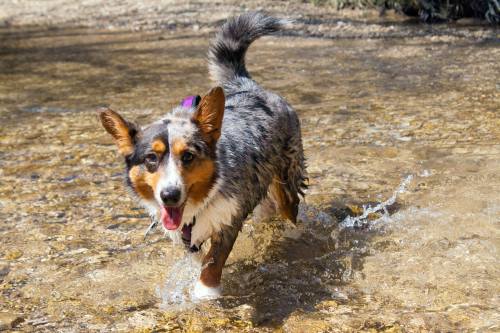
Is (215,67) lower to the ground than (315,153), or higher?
higher

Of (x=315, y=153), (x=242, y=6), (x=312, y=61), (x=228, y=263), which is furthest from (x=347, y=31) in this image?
(x=228, y=263)

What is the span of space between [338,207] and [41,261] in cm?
226

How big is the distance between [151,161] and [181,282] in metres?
0.99

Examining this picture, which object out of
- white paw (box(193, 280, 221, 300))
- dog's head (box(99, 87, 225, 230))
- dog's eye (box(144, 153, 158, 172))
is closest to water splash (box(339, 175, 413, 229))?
white paw (box(193, 280, 221, 300))

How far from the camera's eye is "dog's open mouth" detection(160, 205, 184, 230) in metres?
3.67

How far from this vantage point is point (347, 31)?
518 inches

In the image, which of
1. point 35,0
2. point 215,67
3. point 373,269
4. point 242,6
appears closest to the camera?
point 373,269

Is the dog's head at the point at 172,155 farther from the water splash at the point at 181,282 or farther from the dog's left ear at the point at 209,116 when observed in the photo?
the water splash at the point at 181,282

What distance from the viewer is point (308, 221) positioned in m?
5.20

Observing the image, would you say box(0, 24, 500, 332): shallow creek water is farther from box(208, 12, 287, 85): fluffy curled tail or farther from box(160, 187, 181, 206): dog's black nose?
box(208, 12, 287, 85): fluffy curled tail

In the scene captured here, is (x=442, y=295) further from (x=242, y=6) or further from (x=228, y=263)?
(x=242, y=6)

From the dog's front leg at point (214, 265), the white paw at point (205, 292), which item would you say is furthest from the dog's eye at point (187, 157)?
the white paw at point (205, 292)

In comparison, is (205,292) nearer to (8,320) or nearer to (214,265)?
(214,265)

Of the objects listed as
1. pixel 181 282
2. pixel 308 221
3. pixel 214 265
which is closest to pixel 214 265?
pixel 214 265
